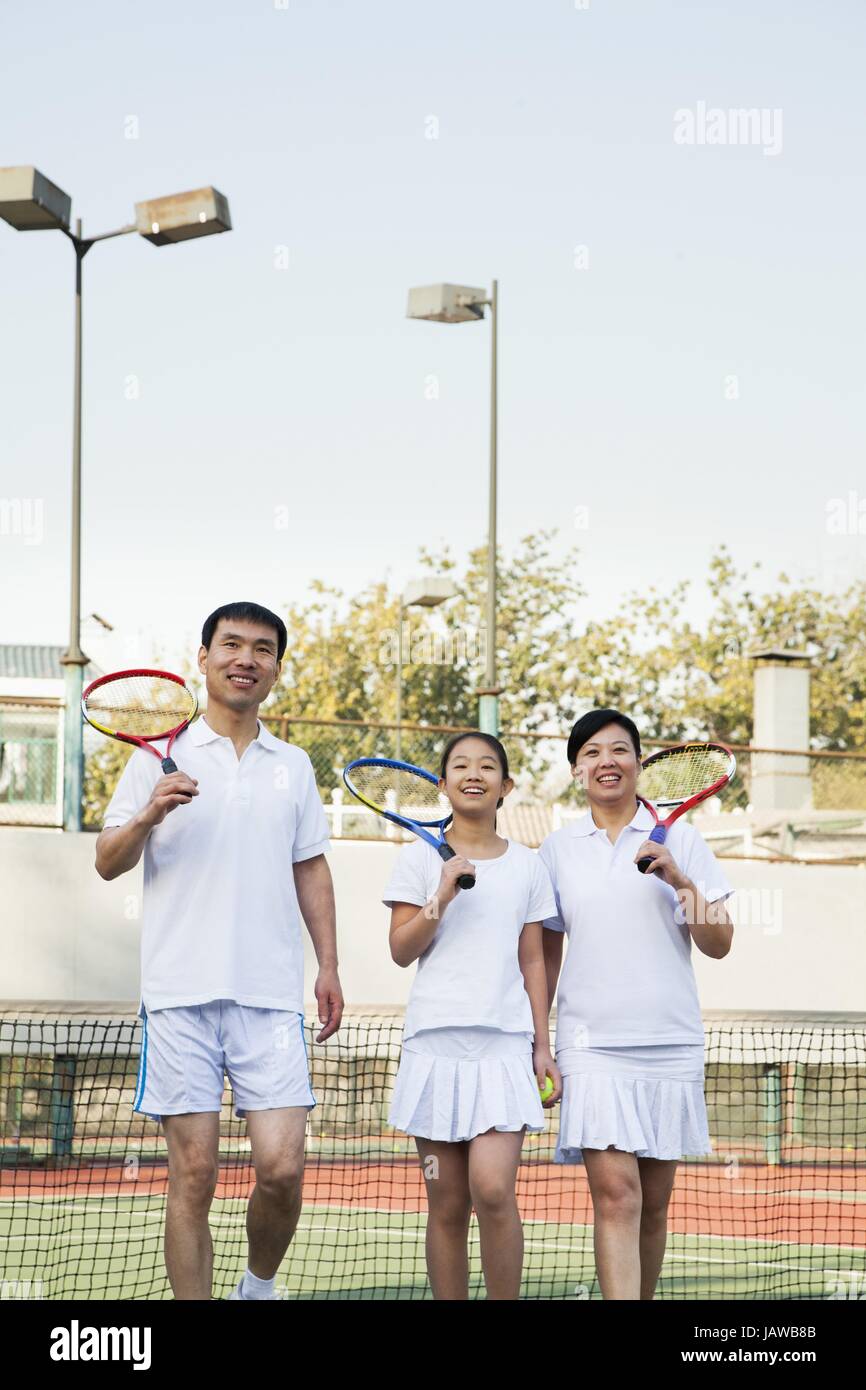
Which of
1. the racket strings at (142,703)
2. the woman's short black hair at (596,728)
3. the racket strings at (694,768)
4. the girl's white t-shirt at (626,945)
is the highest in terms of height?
the racket strings at (142,703)

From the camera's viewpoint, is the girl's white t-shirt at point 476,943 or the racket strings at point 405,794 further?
the racket strings at point 405,794

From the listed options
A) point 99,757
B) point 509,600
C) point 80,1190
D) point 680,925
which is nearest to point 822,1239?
point 80,1190

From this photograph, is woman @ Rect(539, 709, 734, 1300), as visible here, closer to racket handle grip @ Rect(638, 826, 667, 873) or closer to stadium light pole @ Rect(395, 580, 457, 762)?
racket handle grip @ Rect(638, 826, 667, 873)

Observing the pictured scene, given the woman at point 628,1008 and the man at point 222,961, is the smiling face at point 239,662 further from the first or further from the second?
the woman at point 628,1008

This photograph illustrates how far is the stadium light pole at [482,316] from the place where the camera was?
14.9m

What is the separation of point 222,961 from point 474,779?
864mm

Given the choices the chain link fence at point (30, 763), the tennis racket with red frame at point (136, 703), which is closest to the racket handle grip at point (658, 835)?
the tennis racket with red frame at point (136, 703)

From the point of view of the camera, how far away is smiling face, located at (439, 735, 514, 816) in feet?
15.9

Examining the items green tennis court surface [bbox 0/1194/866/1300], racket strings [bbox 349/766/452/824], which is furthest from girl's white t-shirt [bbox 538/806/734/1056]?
green tennis court surface [bbox 0/1194/866/1300]

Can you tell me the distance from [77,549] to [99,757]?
22.8m

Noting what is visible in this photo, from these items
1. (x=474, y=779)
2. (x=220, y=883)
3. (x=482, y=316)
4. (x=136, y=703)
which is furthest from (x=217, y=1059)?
(x=482, y=316)

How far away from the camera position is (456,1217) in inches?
184

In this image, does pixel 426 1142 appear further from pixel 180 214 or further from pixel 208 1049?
pixel 180 214

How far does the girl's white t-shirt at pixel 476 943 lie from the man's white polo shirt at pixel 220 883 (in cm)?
32
